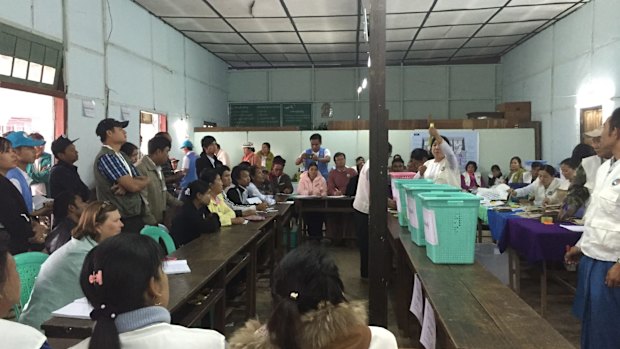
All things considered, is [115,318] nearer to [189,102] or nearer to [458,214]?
[458,214]

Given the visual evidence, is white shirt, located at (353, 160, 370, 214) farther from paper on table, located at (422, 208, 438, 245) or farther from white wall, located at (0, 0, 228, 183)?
white wall, located at (0, 0, 228, 183)

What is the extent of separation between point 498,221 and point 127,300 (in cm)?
384

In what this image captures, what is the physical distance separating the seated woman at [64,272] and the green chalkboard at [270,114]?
9498mm

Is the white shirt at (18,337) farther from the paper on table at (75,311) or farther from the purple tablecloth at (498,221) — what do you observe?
the purple tablecloth at (498,221)

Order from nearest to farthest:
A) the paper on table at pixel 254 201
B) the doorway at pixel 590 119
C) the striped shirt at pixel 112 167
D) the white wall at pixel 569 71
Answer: the striped shirt at pixel 112 167 → the paper on table at pixel 254 201 → the white wall at pixel 569 71 → the doorway at pixel 590 119

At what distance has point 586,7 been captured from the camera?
685cm

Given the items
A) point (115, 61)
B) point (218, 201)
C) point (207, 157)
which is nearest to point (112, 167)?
point (218, 201)

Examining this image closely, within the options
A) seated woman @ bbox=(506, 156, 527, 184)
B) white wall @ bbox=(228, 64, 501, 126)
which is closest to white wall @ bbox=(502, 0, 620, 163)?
seated woman @ bbox=(506, 156, 527, 184)

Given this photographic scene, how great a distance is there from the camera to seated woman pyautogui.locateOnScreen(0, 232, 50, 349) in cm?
119

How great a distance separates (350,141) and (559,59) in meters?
3.95

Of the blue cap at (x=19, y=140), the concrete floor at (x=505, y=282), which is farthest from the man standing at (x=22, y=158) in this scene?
the concrete floor at (x=505, y=282)

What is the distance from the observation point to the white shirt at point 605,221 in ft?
7.25

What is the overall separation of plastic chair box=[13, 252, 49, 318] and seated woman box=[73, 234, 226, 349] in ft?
4.00

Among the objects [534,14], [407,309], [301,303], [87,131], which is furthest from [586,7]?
[301,303]
